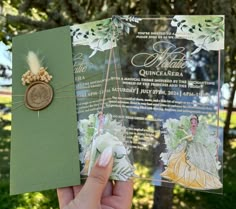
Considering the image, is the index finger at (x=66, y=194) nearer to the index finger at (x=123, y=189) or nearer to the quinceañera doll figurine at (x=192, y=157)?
the index finger at (x=123, y=189)

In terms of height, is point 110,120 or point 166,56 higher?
point 166,56

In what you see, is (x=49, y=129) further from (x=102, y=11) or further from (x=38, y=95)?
(x=102, y=11)

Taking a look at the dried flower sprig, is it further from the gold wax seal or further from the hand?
the hand

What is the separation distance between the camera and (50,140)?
1.00 meters

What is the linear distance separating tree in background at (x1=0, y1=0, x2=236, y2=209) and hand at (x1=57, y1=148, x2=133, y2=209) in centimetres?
81

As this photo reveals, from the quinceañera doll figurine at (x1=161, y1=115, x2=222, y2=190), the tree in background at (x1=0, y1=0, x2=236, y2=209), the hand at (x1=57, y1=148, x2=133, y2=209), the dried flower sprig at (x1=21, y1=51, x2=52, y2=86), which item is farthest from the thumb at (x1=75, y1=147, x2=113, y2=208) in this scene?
the tree in background at (x1=0, y1=0, x2=236, y2=209)

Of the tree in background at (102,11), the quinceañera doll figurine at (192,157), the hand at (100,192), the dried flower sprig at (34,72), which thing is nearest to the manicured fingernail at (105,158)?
the hand at (100,192)

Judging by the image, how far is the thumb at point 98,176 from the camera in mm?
918

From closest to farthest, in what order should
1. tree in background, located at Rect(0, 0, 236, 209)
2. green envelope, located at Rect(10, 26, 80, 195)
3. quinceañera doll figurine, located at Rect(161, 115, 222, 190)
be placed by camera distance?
quinceañera doll figurine, located at Rect(161, 115, 222, 190)
green envelope, located at Rect(10, 26, 80, 195)
tree in background, located at Rect(0, 0, 236, 209)

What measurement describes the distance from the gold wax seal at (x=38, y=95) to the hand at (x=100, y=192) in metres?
0.20

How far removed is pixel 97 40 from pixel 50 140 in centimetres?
27

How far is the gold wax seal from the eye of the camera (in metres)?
1.00

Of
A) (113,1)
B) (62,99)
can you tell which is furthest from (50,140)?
(113,1)

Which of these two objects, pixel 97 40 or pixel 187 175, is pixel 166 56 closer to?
pixel 97 40
